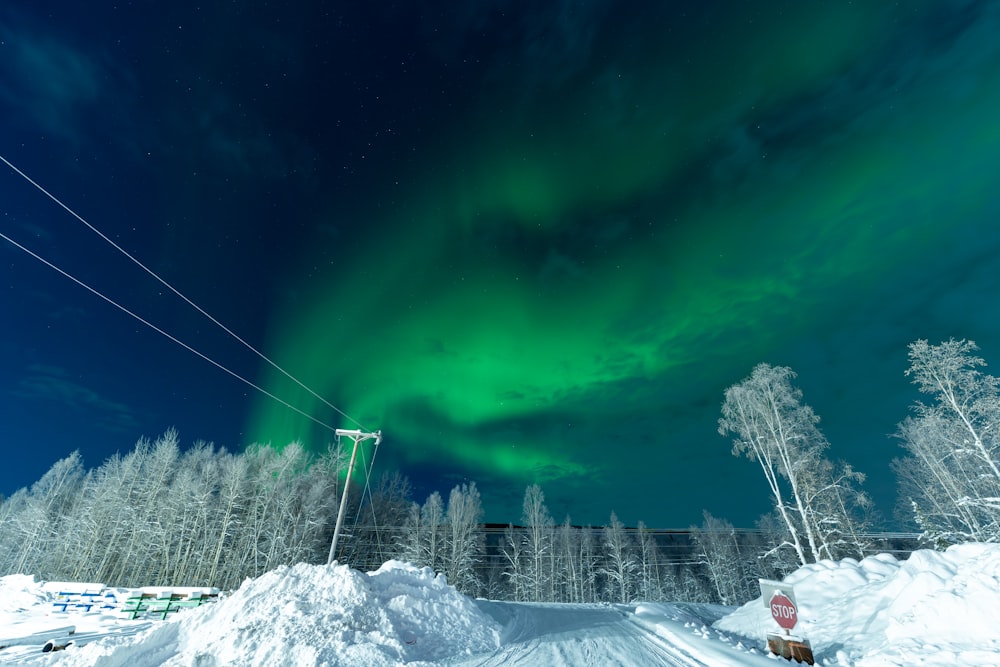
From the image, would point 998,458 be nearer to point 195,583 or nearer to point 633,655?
point 633,655

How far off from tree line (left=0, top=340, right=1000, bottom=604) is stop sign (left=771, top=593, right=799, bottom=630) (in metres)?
16.8

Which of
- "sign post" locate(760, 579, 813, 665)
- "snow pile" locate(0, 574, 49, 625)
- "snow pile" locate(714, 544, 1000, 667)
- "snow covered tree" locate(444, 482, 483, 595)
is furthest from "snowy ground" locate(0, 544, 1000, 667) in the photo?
"snow covered tree" locate(444, 482, 483, 595)

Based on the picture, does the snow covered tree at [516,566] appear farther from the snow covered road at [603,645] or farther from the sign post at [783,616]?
the sign post at [783,616]

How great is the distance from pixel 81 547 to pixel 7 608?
31.1 metres

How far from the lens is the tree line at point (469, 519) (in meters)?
25.7

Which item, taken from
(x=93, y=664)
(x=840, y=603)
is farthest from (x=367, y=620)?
(x=840, y=603)

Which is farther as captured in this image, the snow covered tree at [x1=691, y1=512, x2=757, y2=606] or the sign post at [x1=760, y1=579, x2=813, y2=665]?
the snow covered tree at [x1=691, y1=512, x2=757, y2=606]

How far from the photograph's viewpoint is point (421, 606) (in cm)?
1486

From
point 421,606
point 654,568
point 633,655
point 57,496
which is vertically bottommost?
point 633,655

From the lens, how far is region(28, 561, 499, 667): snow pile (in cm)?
1029

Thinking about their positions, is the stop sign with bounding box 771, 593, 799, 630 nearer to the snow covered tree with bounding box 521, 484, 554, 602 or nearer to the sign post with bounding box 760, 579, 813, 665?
the sign post with bounding box 760, 579, 813, 665

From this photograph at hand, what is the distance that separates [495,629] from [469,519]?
3919 centimetres

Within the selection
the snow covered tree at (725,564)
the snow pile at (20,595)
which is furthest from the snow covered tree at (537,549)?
the snow pile at (20,595)

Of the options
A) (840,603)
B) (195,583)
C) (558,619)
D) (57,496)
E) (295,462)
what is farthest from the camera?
(57,496)
